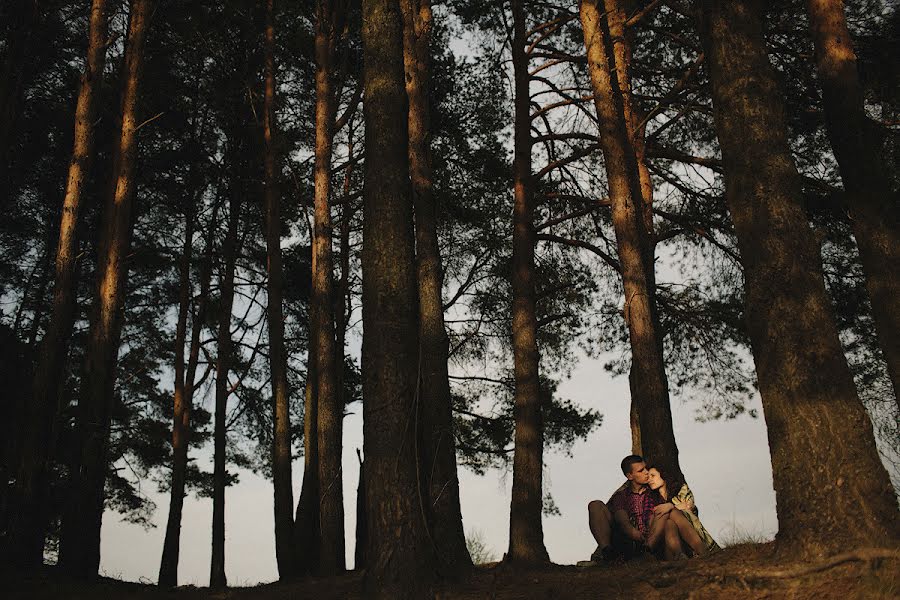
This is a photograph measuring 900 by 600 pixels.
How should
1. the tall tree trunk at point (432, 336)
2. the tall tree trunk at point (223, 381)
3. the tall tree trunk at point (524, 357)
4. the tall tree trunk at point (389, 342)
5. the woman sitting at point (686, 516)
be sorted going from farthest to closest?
1. the tall tree trunk at point (223, 381)
2. the tall tree trunk at point (524, 357)
3. the tall tree trunk at point (432, 336)
4. the woman sitting at point (686, 516)
5. the tall tree trunk at point (389, 342)

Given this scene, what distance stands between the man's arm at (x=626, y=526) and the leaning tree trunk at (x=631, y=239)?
1.82 m

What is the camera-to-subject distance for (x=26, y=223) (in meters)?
17.1

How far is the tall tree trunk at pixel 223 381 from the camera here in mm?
14938

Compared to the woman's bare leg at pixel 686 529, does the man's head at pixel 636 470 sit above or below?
above

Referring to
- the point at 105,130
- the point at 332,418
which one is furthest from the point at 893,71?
the point at 105,130

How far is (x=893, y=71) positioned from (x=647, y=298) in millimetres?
5756

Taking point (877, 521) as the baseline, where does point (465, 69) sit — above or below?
above

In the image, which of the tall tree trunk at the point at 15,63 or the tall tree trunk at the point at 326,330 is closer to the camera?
the tall tree trunk at the point at 326,330

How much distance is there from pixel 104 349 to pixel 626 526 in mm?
7118

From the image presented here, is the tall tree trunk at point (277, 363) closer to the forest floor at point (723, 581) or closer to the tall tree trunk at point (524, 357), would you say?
the tall tree trunk at point (524, 357)

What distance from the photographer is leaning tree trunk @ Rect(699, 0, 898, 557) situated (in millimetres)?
4125

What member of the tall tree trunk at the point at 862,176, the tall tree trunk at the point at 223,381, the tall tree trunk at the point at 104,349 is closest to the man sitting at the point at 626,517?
the tall tree trunk at the point at 862,176

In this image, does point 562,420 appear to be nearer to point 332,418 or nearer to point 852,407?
point 332,418

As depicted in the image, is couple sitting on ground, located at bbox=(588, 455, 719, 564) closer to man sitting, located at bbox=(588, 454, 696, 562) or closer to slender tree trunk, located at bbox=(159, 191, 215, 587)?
man sitting, located at bbox=(588, 454, 696, 562)
